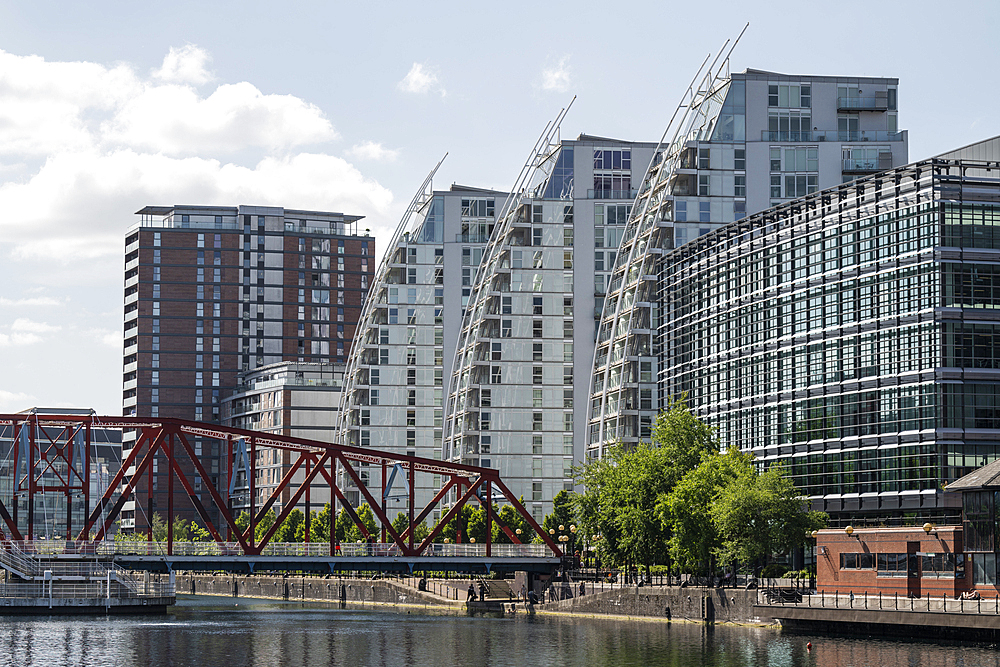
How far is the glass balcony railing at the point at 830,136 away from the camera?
500 feet

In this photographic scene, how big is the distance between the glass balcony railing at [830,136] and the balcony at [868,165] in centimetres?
214

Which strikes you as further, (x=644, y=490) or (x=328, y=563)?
(x=328, y=563)

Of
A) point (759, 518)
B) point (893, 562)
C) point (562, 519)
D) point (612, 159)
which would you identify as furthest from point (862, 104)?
point (893, 562)

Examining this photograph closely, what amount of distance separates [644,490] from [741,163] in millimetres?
53443

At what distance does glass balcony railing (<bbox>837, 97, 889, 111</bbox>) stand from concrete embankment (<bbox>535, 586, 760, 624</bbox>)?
6215 centimetres

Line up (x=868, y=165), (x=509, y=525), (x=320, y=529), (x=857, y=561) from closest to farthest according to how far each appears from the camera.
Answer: (x=857, y=561) < (x=868, y=165) < (x=509, y=525) < (x=320, y=529)

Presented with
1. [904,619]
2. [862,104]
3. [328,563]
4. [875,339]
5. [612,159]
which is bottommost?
[904,619]

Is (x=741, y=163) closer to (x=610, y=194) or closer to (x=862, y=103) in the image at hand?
(x=862, y=103)

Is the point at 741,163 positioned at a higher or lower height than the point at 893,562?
higher

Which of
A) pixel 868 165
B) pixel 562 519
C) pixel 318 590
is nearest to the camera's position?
pixel 868 165

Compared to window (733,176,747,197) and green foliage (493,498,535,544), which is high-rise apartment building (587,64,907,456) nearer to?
window (733,176,747,197)

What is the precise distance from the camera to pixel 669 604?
104 meters

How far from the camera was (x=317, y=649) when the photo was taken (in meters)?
83.1

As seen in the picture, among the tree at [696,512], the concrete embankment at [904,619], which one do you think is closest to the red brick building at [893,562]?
the concrete embankment at [904,619]
